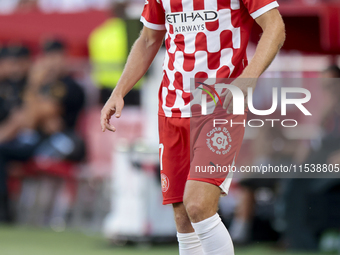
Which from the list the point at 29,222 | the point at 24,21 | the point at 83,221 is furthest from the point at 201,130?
the point at 24,21

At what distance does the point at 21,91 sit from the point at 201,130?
6.12 m

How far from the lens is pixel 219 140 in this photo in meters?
3.12

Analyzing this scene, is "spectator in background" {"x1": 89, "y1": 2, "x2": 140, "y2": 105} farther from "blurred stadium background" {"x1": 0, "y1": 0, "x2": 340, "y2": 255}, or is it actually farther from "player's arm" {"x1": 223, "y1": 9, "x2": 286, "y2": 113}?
"player's arm" {"x1": 223, "y1": 9, "x2": 286, "y2": 113}

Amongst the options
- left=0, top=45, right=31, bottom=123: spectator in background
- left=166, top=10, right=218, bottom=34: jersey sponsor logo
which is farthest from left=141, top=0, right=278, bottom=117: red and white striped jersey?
left=0, top=45, right=31, bottom=123: spectator in background

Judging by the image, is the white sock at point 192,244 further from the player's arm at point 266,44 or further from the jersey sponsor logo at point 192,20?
the jersey sponsor logo at point 192,20

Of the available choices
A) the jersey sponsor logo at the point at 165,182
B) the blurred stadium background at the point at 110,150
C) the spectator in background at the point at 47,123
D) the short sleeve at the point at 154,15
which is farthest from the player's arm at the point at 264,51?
the spectator in background at the point at 47,123

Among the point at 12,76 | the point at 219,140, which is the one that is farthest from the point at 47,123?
the point at 219,140

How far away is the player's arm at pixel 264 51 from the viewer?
292cm

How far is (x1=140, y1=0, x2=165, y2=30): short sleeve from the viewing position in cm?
351

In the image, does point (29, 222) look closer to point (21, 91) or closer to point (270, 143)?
point (21, 91)

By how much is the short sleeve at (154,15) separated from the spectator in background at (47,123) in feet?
15.3

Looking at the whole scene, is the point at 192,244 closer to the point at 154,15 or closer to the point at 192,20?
the point at 192,20

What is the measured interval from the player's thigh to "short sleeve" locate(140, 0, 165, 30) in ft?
3.28

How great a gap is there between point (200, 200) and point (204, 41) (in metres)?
0.84
